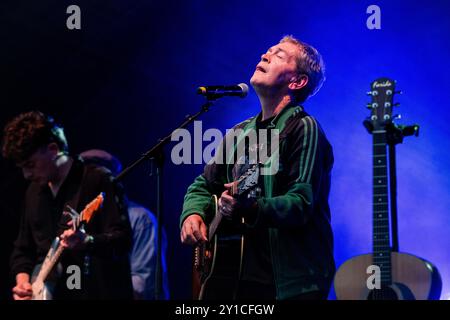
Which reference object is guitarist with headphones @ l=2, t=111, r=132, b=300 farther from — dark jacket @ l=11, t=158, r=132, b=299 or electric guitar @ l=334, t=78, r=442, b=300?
electric guitar @ l=334, t=78, r=442, b=300

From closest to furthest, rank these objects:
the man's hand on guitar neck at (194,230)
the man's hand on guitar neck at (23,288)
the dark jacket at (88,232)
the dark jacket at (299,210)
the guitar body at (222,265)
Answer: the dark jacket at (299,210)
the guitar body at (222,265)
the man's hand on guitar neck at (194,230)
the dark jacket at (88,232)
the man's hand on guitar neck at (23,288)

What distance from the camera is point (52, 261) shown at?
3.84m

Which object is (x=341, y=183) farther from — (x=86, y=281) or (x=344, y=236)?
(x=86, y=281)

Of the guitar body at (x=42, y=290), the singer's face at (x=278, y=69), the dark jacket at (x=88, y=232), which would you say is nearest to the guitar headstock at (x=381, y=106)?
the singer's face at (x=278, y=69)

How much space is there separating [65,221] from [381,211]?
1.75 metres

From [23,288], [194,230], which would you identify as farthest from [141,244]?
[194,230]

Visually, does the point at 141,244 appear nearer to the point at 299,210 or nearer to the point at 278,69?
the point at 278,69

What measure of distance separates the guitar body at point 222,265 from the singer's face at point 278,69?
0.72 metres

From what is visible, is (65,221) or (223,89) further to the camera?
(65,221)

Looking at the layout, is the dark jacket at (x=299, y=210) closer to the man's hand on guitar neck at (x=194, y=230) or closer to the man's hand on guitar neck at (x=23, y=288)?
the man's hand on guitar neck at (x=194, y=230)

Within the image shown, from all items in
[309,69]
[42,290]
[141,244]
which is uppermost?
[309,69]

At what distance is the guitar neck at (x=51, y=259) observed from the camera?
3.82 m

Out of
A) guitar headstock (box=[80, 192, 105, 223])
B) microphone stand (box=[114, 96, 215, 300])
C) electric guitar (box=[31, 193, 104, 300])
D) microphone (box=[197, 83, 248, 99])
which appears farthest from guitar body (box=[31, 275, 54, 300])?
microphone (box=[197, 83, 248, 99])

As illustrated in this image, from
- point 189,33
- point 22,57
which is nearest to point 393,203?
point 189,33
